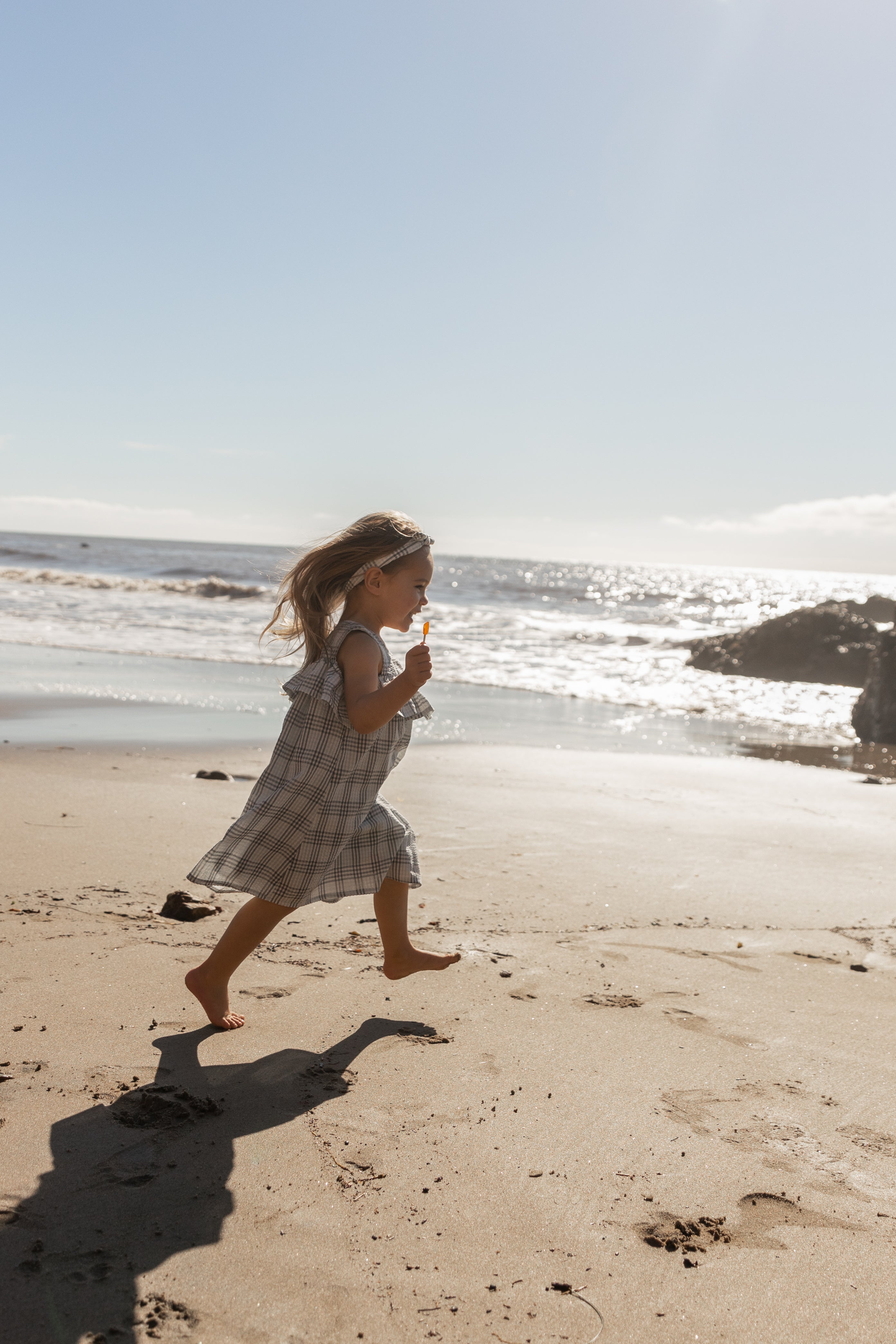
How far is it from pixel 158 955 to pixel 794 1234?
1889mm

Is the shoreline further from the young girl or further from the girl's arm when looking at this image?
the girl's arm

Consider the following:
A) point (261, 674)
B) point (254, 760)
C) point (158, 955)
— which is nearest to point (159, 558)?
point (261, 674)

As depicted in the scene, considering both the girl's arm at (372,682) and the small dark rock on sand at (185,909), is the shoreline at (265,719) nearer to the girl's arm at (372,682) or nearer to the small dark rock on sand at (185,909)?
the small dark rock on sand at (185,909)

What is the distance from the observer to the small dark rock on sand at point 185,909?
10.7 ft

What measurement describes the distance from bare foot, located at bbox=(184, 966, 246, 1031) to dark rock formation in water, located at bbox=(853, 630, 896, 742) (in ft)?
27.7

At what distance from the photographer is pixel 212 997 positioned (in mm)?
2469

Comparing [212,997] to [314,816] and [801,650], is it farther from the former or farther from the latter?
[801,650]

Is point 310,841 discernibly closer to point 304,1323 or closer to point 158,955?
point 158,955

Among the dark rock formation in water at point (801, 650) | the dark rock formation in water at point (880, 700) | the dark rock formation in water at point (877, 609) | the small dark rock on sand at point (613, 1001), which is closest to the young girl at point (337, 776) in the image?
the small dark rock on sand at point (613, 1001)

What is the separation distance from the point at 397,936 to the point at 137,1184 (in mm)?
1013

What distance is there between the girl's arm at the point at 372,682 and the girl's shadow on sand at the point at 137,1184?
32.4 inches

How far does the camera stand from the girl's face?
2654 mm

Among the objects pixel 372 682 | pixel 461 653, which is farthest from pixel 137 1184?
pixel 461 653

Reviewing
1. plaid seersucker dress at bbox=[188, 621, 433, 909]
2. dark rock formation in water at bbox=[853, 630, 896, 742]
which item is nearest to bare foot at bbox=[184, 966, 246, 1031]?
plaid seersucker dress at bbox=[188, 621, 433, 909]
